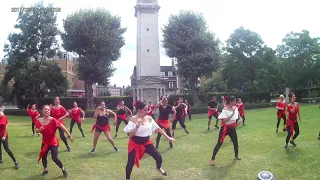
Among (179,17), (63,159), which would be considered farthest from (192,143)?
(179,17)

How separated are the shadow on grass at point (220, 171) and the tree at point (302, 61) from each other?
45.2m

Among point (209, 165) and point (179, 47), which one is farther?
point (179, 47)

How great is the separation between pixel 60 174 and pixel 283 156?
7.89m

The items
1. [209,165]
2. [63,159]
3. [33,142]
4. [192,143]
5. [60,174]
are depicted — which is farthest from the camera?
[33,142]

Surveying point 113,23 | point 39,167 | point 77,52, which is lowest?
point 39,167

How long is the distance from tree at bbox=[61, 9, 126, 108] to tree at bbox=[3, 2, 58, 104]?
712 centimetres

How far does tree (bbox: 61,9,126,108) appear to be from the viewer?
39094mm

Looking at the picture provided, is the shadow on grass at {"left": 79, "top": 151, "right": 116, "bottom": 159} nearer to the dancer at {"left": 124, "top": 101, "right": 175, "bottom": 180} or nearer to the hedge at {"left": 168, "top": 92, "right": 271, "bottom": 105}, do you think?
the dancer at {"left": 124, "top": 101, "right": 175, "bottom": 180}

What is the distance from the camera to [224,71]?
175 ft

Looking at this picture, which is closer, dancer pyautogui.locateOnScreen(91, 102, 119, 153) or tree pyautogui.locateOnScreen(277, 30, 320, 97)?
Result: dancer pyautogui.locateOnScreen(91, 102, 119, 153)

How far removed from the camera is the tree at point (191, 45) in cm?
3994

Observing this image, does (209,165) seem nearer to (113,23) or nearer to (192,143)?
(192,143)

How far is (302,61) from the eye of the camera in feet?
166

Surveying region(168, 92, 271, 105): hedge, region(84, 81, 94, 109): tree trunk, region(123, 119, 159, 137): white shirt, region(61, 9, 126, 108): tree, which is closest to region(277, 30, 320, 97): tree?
region(168, 92, 271, 105): hedge
